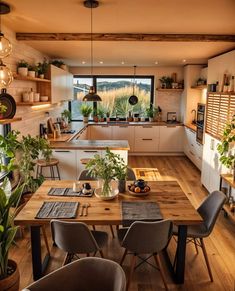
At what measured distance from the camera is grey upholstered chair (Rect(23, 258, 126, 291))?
1.73 meters

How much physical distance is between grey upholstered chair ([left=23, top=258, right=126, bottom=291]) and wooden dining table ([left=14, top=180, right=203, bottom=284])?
0.55 m

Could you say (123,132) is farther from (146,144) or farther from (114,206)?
(114,206)

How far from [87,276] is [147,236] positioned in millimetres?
637

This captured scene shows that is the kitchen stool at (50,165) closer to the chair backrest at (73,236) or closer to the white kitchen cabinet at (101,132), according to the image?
the chair backrest at (73,236)

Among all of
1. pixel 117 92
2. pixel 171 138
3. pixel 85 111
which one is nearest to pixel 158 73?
pixel 117 92

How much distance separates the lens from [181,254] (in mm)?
2582

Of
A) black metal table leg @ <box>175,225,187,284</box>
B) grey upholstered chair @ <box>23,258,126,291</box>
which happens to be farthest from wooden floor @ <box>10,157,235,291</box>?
grey upholstered chair @ <box>23,258,126,291</box>

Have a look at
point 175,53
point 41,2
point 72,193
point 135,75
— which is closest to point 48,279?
point 72,193

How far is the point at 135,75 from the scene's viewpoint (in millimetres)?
8055

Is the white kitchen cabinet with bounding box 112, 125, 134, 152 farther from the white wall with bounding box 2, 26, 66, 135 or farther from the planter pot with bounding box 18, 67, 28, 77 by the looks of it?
the planter pot with bounding box 18, 67, 28, 77

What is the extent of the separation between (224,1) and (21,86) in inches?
122

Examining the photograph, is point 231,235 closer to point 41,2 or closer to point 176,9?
point 176,9

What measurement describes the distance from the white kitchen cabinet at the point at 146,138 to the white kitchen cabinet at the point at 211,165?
2.53 m

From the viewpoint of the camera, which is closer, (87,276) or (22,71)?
(87,276)
